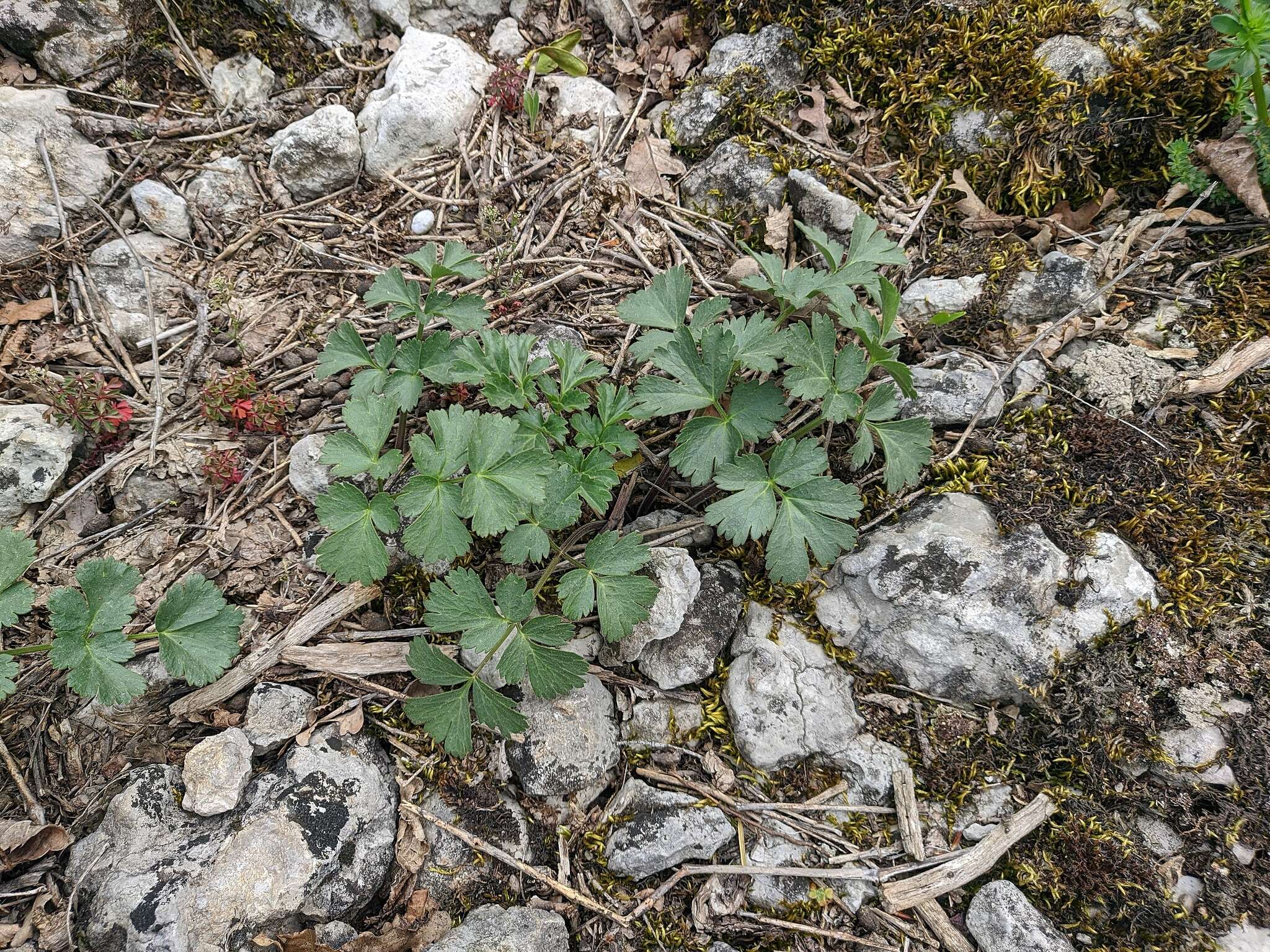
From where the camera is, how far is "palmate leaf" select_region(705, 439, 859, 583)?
7.88 ft

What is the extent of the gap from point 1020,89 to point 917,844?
3.14 m

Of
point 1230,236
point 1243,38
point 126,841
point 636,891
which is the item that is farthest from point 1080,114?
point 126,841

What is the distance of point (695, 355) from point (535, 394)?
2.09 ft

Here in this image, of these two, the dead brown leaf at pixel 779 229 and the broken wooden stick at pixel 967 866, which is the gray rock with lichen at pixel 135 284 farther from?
the broken wooden stick at pixel 967 866

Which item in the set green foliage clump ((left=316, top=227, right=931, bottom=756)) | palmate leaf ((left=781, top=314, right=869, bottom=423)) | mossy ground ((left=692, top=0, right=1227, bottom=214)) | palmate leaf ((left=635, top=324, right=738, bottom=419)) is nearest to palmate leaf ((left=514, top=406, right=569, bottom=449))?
green foliage clump ((left=316, top=227, right=931, bottom=756))

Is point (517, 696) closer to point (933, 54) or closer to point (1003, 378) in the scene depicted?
point (1003, 378)

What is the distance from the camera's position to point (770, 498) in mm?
2434

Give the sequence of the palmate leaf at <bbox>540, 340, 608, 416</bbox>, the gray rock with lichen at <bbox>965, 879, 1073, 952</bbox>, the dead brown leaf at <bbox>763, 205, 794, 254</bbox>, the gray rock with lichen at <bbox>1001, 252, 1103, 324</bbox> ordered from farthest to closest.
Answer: the dead brown leaf at <bbox>763, 205, 794, 254</bbox> < the gray rock with lichen at <bbox>1001, 252, 1103, 324</bbox> < the palmate leaf at <bbox>540, 340, 608, 416</bbox> < the gray rock with lichen at <bbox>965, 879, 1073, 952</bbox>

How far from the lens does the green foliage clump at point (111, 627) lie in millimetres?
2295

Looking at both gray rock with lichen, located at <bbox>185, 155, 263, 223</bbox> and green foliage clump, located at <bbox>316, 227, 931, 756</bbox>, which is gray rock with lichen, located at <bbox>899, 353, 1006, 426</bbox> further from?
gray rock with lichen, located at <bbox>185, 155, 263, 223</bbox>

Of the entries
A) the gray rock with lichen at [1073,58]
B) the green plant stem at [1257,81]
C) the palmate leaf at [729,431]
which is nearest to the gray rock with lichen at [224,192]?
the palmate leaf at [729,431]

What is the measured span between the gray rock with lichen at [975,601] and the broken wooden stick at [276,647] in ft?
5.98

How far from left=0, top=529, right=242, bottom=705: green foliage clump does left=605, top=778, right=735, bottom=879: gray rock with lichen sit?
149 cm

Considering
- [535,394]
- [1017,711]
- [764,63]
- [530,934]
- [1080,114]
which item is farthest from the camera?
[764,63]
